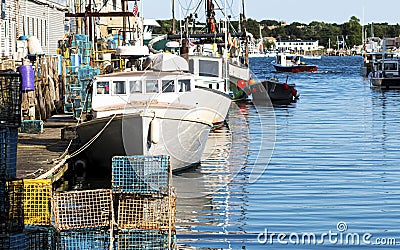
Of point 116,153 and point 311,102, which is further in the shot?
point 311,102

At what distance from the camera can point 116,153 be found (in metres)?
21.3

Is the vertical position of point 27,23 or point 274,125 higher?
point 27,23

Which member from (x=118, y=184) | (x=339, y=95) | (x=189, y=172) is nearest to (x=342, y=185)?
(x=189, y=172)

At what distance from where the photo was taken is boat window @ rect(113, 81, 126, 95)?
23.0 meters

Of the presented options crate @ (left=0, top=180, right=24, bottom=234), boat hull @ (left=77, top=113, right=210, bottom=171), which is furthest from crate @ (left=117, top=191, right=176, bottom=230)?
boat hull @ (left=77, top=113, right=210, bottom=171)

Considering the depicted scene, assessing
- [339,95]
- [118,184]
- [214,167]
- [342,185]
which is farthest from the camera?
[339,95]

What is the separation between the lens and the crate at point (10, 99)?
10914 millimetres

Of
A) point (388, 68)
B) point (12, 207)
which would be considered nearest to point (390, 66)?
point (388, 68)

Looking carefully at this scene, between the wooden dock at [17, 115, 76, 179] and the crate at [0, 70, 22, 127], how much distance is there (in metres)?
6.41

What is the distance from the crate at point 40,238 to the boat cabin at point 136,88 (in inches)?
438

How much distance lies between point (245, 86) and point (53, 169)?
32.0m

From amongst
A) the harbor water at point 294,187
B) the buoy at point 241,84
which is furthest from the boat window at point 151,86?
the buoy at point 241,84

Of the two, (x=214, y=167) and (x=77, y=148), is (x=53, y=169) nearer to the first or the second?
(x=77, y=148)

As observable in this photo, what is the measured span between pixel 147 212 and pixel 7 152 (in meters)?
2.37
